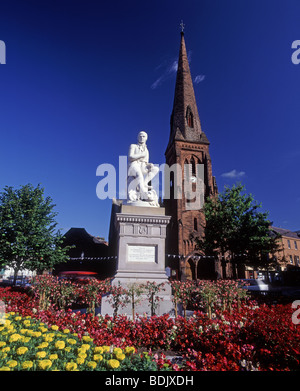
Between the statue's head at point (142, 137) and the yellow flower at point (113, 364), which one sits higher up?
the statue's head at point (142, 137)

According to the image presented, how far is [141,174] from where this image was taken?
8211mm

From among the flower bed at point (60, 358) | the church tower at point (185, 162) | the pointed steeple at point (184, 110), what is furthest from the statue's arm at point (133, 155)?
the pointed steeple at point (184, 110)

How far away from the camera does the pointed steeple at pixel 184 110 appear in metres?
39.5

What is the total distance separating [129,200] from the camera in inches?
312

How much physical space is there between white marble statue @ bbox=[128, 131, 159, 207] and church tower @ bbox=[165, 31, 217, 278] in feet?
71.2

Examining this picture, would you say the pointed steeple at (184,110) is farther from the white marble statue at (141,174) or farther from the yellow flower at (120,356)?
the yellow flower at (120,356)

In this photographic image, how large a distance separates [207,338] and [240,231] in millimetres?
19567

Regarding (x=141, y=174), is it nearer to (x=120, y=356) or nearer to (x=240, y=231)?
(x=120, y=356)

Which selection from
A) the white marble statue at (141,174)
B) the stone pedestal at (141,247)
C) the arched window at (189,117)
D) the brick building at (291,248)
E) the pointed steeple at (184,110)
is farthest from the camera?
the brick building at (291,248)

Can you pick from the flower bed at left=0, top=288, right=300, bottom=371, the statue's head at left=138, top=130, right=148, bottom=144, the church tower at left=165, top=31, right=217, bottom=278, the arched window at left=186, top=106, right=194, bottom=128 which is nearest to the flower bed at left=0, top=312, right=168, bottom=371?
the flower bed at left=0, top=288, right=300, bottom=371

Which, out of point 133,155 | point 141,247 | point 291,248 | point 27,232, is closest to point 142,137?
point 133,155

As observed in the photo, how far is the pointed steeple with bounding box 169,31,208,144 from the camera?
39500 mm

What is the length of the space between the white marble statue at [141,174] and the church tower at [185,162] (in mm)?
21694
